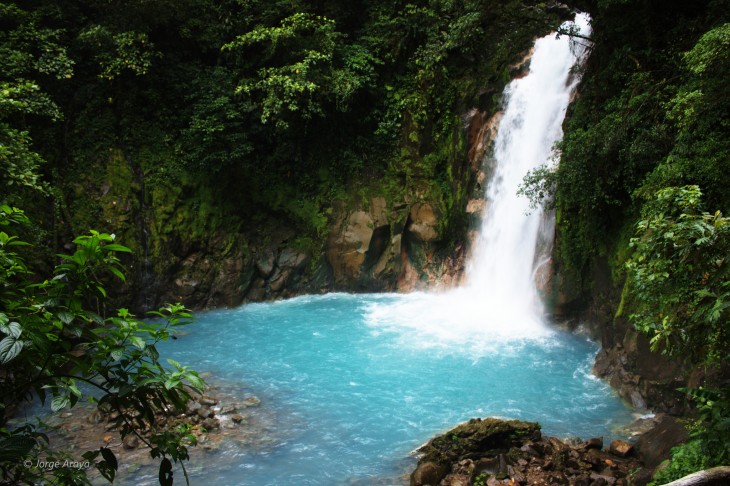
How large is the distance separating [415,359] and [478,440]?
11.5 ft

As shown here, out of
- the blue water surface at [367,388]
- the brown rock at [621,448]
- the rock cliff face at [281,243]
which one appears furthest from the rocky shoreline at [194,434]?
the rock cliff face at [281,243]

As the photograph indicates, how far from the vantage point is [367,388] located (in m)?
8.46

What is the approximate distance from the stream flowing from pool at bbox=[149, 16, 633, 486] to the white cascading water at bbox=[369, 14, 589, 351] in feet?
0.11

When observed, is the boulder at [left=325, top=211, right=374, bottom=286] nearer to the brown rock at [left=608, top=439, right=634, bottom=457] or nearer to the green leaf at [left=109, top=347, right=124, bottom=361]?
the brown rock at [left=608, top=439, right=634, bottom=457]

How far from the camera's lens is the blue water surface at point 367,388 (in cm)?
638

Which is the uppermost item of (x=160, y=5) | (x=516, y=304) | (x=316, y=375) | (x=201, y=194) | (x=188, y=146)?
(x=160, y=5)

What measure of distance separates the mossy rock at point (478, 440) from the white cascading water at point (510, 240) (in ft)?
12.8

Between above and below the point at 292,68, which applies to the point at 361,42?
above

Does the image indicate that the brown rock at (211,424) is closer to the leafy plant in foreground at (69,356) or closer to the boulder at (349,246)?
the leafy plant in foreground at (69,356)

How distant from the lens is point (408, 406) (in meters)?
7.80

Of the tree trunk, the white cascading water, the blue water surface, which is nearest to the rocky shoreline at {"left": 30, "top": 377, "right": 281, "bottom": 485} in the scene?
the blue water surface

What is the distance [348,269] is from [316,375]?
545 cm

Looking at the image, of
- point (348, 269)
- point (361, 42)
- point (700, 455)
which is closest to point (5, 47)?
point (361, 42)

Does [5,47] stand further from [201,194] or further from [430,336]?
[430,336]
